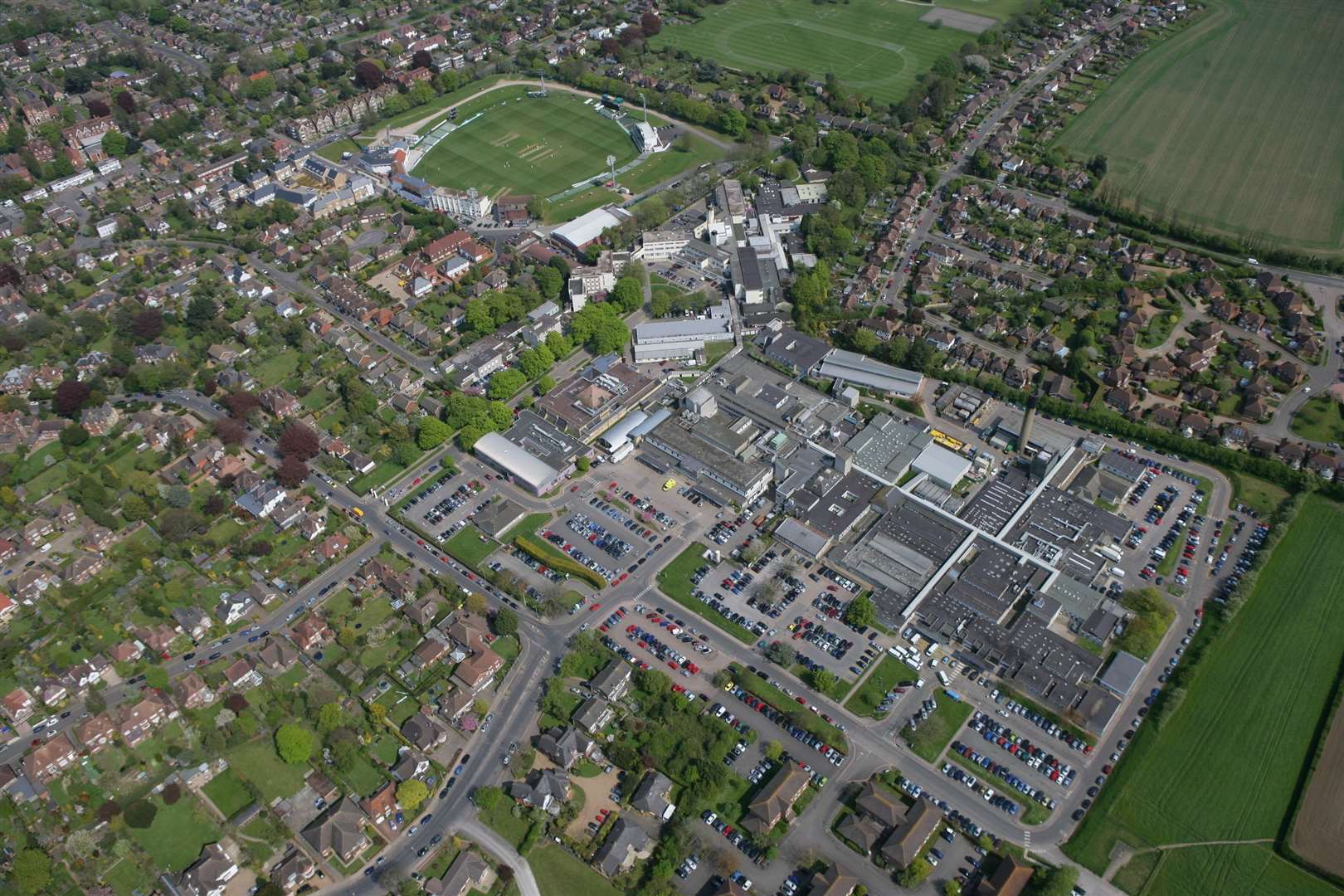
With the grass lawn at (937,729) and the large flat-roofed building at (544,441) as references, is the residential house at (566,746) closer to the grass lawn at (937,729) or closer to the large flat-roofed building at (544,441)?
the grass lawn at (937,729)

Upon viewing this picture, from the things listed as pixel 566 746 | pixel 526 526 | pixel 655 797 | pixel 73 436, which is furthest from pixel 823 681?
pixel 73 436

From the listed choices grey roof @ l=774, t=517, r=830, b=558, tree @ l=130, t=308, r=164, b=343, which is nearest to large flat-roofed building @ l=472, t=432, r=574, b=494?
grey roof @ l=774, t=517, r=830, b=558

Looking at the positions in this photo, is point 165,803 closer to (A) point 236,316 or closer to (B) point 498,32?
(A) point 236,316

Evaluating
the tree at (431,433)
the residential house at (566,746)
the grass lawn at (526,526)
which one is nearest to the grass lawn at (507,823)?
the residential house at (566,746)

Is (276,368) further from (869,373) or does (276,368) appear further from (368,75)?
(368,75)

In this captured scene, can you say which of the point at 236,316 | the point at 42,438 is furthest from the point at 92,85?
the point at 42,438

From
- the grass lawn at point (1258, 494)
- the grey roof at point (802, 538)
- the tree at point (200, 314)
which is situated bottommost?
the grey roof at point (802, 538)
